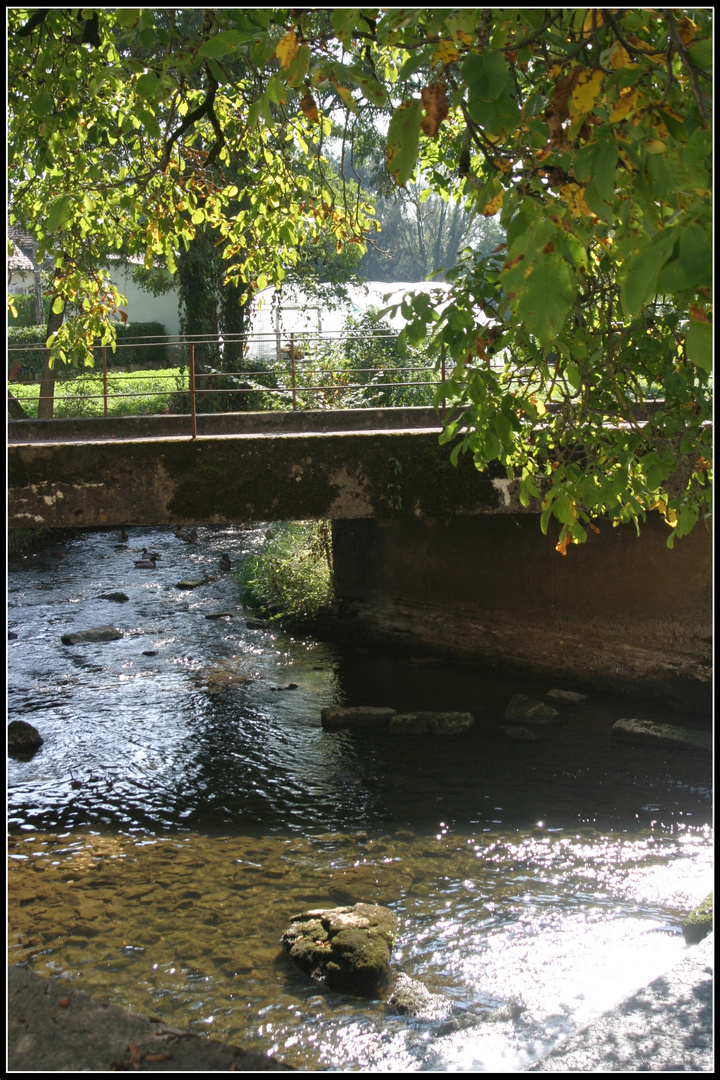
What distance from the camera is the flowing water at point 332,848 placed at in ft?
15.7

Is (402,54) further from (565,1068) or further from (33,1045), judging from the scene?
(33,1045)

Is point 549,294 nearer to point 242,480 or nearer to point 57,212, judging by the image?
point 57,212

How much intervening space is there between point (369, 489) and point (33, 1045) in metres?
5.28

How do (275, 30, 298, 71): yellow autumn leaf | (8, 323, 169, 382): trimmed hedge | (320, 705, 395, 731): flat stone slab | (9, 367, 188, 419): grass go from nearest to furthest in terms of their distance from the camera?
(275, 30, 298, 71): yellow autumn leaf < (320, 705, 395, 731): flat stone slab < (9, 367, 188, 419): grass < (8, 323, 169, 382): trimmed hedge

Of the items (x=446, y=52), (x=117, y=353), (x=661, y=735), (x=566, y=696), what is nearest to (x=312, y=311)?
(x=117, y=353)

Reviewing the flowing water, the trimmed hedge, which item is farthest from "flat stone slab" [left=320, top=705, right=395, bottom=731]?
the trimmed hedge

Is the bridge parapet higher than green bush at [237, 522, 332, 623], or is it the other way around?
the bridge parapet

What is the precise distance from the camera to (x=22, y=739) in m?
8.45

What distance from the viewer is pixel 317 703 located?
9.88m

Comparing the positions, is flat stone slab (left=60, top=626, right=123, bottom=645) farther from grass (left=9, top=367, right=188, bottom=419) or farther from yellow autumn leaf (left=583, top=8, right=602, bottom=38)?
yellow autumn leaf (left=583, top=8, right=602, bottom=38)

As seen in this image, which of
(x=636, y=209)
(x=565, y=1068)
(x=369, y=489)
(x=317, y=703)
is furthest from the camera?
(x=317, y=703)

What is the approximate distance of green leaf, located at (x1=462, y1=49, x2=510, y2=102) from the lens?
6.10ft

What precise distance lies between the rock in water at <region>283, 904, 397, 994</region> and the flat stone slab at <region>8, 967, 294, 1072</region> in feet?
2.45

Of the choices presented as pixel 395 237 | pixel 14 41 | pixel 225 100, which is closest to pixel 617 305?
pixel 225 100
